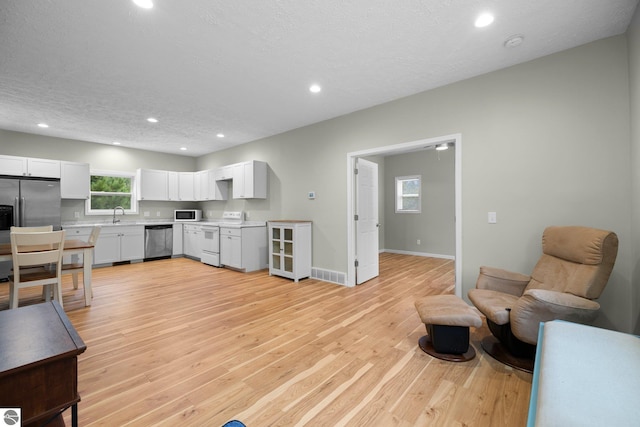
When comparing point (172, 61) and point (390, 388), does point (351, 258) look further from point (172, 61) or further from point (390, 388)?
point (172, 61)

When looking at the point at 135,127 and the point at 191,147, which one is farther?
the point at 191,147

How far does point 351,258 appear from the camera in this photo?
4.30m

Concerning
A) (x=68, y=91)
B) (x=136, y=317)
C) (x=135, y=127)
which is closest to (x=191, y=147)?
(x=135, y=127)

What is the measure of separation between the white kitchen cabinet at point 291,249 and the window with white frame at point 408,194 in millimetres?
3512

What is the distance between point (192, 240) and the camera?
6465mm

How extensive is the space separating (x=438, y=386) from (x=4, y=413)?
2.15 m

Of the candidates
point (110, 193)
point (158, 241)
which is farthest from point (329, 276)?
point (110, 193)

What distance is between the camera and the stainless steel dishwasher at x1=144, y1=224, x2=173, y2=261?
245 inches

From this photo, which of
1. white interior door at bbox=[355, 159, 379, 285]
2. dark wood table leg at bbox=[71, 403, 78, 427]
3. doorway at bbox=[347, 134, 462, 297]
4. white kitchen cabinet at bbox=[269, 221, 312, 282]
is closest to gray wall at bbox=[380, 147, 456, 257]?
white interior door at bbox=[355, 159, 379, 285]

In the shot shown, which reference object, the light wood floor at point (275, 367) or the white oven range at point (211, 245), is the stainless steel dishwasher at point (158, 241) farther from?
the light wood floor at point (275, 367)

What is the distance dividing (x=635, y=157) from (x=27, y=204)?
26.7 feet

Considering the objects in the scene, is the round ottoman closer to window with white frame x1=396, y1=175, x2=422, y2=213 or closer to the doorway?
the doorway

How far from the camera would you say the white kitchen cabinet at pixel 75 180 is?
17.6 ft

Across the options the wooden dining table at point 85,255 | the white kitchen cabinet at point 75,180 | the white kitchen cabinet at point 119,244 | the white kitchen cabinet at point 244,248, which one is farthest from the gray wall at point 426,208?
the white kitchen cabinet at point 75,180
